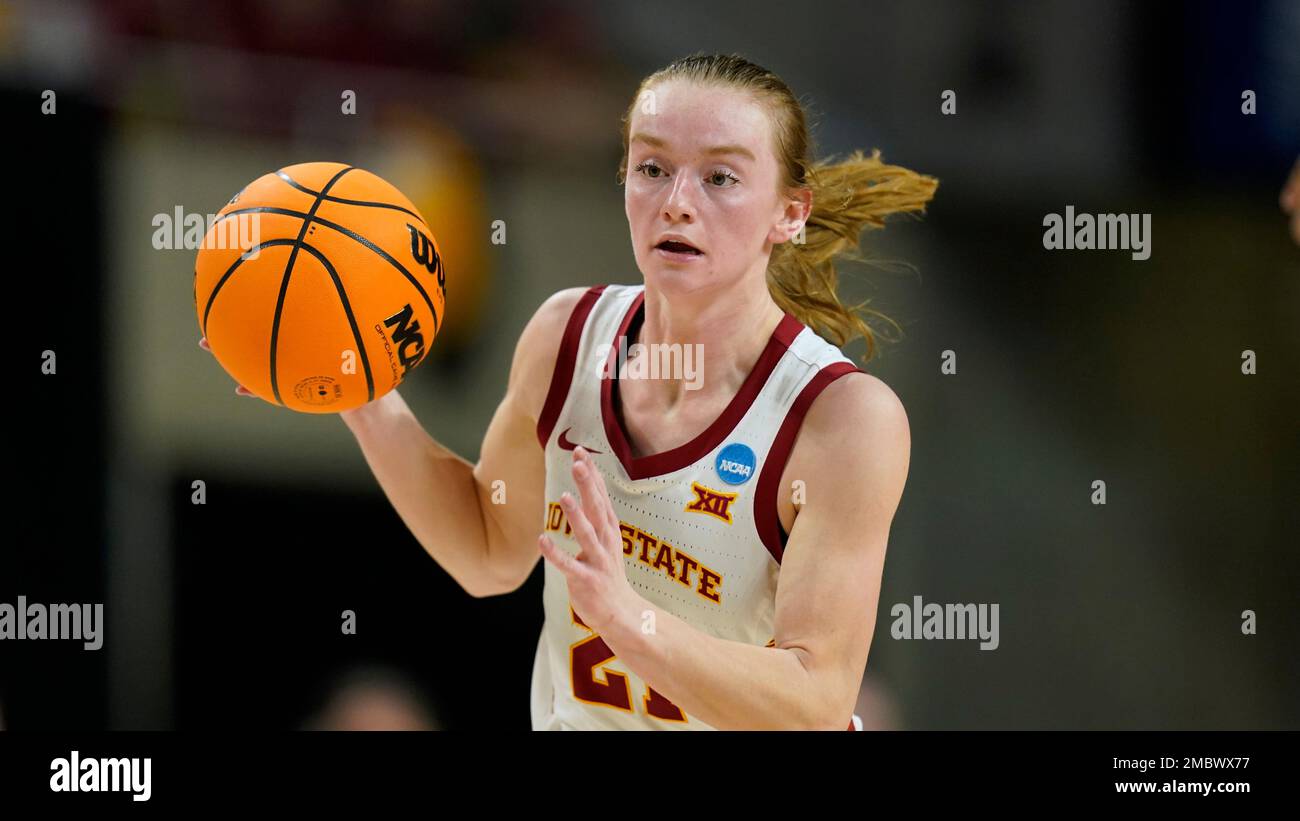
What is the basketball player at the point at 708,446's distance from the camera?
2.25m

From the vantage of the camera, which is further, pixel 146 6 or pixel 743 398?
pixel 146 6

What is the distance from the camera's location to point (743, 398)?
8.22 feet

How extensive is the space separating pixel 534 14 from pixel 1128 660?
9.88 feet

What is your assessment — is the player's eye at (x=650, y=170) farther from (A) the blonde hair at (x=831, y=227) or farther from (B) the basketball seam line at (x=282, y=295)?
(B) the basketball seam line at (x=282, y=295)

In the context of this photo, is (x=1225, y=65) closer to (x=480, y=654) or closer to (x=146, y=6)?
(x=480, y=654)

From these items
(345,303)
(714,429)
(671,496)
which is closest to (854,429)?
(714,429)

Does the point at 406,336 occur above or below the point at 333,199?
below

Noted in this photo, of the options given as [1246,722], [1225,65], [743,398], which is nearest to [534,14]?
[1225,65]

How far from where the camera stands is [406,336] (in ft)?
8.14

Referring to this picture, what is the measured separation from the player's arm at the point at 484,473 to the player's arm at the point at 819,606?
0.61 meters

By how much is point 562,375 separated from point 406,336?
344 mm

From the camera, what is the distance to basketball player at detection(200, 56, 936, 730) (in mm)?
2254

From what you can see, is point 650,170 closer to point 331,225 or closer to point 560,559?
point 331,225

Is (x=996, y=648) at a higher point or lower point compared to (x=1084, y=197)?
lower
